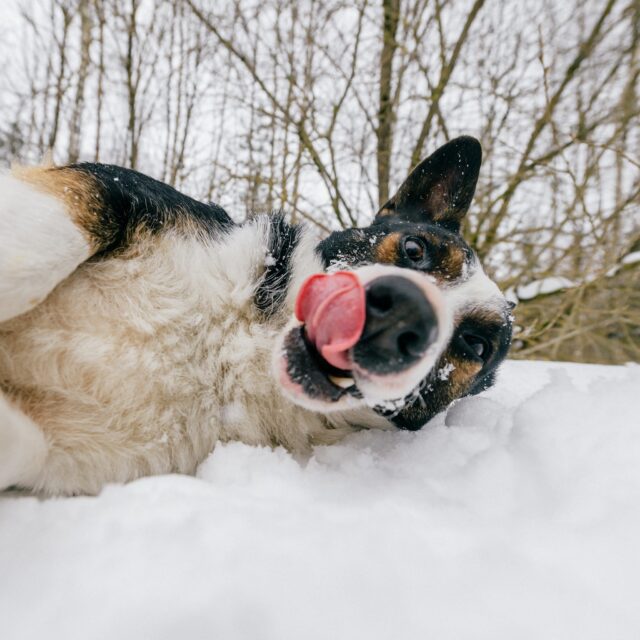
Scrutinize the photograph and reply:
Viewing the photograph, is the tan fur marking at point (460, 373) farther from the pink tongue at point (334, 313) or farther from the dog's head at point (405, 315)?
the pink tongue at point (334, 313)

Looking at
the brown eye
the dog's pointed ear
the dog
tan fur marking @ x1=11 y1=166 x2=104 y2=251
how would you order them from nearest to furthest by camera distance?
the dog, tan fur marking @ x1=11 y1=166 x2=104 y2=251, the brown eye, the dog's pointed ear

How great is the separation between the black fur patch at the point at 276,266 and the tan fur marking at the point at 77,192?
1.82 feet

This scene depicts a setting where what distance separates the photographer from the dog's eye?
179cm

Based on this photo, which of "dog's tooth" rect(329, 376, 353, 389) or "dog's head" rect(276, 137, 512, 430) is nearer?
"dog's head" rect(276, 137, 512, 430)

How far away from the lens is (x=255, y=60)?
18.2 ft

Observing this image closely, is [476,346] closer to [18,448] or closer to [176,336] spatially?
[176,336]

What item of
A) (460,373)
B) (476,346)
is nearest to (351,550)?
(460,373)

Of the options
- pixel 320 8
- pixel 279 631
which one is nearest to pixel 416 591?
pixel 279 631

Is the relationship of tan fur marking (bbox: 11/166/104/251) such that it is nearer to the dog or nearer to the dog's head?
the dog

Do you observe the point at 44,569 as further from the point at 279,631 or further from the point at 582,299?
the point at 582,299

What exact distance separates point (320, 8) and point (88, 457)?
5557 millimetres

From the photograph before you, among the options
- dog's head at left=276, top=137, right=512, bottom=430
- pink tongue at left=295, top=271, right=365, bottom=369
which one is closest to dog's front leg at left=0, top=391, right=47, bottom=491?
dog's head at left=276, top=137, right=512, bottom=430

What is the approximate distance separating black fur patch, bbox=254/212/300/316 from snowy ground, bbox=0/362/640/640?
0.55m

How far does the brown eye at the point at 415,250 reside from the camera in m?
1.85
